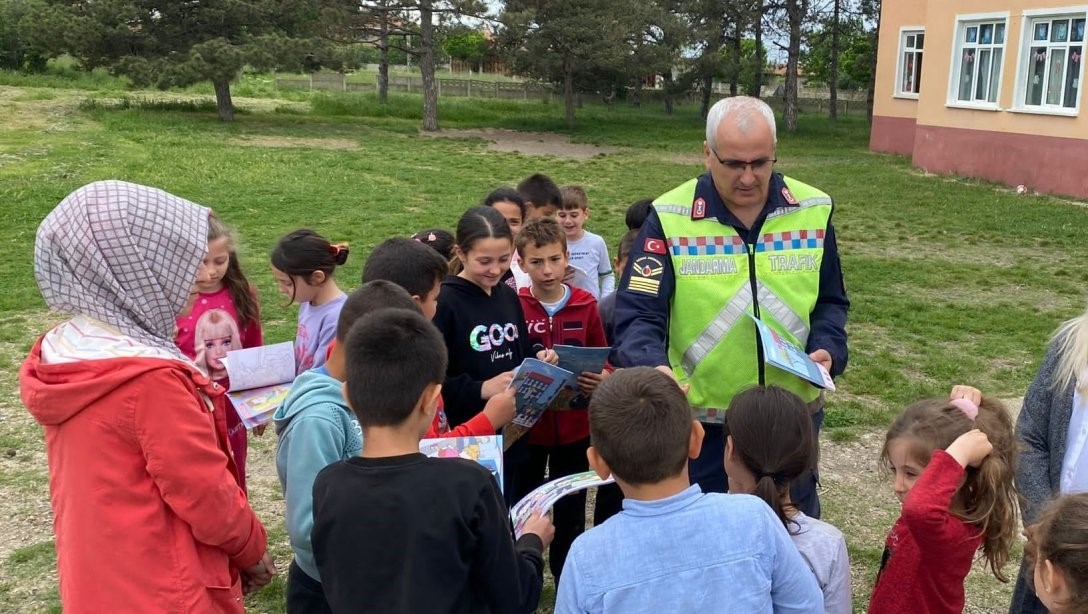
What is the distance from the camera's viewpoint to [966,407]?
8.50ft

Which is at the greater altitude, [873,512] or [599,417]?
[599,417]

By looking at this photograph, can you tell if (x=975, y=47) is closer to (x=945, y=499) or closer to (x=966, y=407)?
(x=966, y=407)

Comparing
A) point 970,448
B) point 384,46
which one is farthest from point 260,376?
point 384,46

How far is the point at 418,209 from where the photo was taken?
13641mm

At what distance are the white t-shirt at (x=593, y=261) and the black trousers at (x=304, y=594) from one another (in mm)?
2676

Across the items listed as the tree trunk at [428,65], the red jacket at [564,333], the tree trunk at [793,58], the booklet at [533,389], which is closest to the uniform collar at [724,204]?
the booklet at [533,389]

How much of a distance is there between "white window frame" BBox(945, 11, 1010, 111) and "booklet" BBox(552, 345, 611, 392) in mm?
17505

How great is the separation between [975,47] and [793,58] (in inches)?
573

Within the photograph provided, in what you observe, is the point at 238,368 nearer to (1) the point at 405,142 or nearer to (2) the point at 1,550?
(2) the point at 1,550

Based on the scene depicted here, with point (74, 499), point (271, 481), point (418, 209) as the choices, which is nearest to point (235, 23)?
point (418, 209)

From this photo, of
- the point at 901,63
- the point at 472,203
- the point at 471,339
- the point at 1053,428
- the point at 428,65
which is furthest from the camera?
the point at 428,65

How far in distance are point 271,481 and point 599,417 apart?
337 cm

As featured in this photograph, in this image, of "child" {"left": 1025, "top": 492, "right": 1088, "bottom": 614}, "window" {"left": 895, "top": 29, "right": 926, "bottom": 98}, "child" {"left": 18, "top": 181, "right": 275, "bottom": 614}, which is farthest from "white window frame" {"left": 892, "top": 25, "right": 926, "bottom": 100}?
"child" {"left": 18, "top": 181, "right": 275, "bottom": 614}

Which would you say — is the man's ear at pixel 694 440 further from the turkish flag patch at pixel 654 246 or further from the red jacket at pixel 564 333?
the red jacket at pixel 564 333
